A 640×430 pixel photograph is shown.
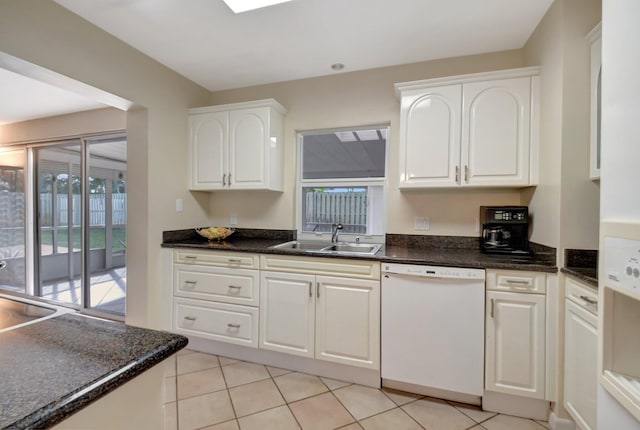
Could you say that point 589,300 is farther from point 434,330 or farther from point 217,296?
point 217,296

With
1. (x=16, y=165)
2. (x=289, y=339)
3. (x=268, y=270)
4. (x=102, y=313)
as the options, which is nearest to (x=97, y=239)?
(x=102, y=313)

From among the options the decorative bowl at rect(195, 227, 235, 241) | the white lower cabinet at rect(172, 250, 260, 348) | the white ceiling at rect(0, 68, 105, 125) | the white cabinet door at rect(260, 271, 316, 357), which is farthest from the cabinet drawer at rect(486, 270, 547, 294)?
the white ceiling at rect(0, 68, 105, 125)

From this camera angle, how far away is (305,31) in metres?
2.08

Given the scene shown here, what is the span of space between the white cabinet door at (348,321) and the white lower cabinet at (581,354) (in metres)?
1.04

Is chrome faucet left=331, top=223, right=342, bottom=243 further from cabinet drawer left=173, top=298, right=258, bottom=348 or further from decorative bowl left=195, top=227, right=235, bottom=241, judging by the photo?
decorative bowl left=195, top=227, right=235, bottom=241

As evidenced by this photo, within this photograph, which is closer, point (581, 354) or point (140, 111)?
point (581, 354)

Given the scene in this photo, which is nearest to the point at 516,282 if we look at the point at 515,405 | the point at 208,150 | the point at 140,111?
the point at 515,405

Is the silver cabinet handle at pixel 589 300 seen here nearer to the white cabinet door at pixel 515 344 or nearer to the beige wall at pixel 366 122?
the white cabinet door at pixel 515 344

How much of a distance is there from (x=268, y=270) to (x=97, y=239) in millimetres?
2461

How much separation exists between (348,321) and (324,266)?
416 millimetres

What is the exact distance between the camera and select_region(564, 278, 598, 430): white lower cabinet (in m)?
1.38

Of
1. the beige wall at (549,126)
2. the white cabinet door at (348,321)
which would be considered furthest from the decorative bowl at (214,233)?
the beige wall at (549,126)

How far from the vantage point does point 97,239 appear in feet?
11.0

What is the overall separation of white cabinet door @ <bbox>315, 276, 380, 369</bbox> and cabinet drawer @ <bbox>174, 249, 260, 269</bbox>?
0.58m
